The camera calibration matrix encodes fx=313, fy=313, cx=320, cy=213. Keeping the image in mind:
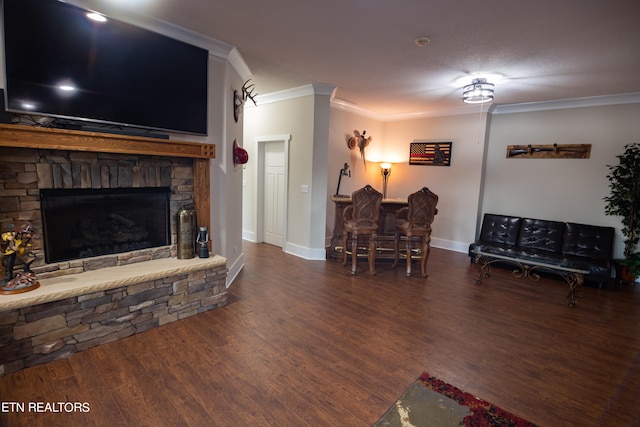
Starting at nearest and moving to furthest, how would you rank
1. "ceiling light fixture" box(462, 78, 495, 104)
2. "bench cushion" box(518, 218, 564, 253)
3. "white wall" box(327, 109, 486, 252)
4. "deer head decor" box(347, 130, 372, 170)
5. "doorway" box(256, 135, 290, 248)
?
1. "ceiling light fixture" box(462, 78, 495, 104)
2. "bench cushion" box(518, 218, 564, 253)
3. "doorway" box(256, 135, 290, 248)
4. "white wall" box(327, 109, 486, 252)
5. "deer head decor" box(347, 130, 372, 170)

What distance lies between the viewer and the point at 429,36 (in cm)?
286

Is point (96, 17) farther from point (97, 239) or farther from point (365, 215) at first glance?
point (365, 215)

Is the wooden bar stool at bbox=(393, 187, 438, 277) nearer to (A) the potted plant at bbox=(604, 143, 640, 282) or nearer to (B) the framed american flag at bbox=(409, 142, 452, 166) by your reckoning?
(B) the framed american flag at bbox=(409, 142, 452, 166)

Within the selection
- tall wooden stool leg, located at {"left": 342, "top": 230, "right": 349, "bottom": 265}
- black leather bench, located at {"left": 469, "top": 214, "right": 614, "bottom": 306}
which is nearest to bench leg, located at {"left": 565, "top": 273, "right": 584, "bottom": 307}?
black leather bench, located at {"left": 469, "top": 214, "right": 614, "bottom": 306}

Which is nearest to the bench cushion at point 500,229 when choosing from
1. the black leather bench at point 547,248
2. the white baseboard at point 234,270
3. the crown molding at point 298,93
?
the black leather bench at point 547,248

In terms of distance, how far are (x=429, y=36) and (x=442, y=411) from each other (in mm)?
3001

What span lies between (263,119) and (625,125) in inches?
221

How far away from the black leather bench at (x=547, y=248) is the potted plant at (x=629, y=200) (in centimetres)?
20

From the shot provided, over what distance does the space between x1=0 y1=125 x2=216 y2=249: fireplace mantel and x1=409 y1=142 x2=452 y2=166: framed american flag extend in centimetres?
452

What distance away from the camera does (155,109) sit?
2840 mm

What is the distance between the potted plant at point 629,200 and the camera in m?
4.32

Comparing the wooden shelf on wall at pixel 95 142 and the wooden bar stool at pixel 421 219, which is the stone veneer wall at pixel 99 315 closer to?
the wooden shelf on wall at pixel 95 142

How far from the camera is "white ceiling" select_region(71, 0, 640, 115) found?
7.89ft

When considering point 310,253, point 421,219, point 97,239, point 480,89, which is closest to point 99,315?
point 97,239
